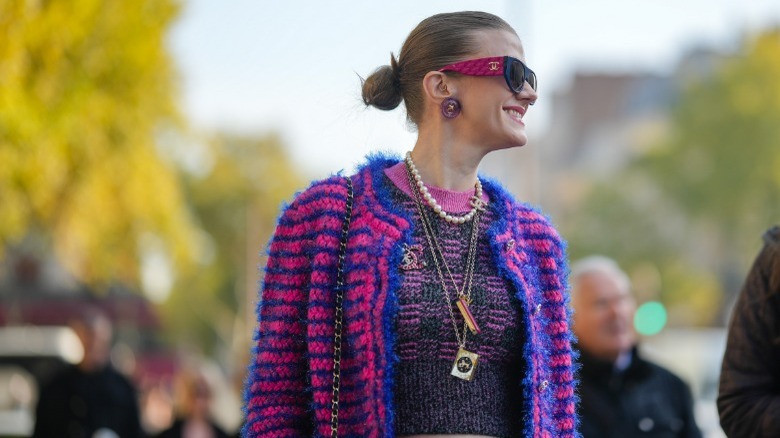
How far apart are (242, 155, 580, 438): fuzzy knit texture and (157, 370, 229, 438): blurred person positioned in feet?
20.2

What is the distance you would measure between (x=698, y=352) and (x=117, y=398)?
7.13 m

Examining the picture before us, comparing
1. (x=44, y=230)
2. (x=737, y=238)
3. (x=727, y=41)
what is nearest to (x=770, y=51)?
(x=727, y=41)

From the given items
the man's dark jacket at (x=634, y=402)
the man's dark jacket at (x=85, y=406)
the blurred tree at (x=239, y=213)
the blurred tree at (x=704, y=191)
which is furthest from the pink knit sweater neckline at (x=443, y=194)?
the blurred tree at (x=239, y=213)

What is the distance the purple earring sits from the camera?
11.1 feet

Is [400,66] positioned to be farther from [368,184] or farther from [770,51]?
[770,51]

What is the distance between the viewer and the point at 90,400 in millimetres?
9945

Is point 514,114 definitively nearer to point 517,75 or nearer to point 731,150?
point 517,75

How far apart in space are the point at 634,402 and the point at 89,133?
7.85 meters

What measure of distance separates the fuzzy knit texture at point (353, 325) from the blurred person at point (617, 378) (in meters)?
3.09

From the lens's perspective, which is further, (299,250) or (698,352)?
(698,352)

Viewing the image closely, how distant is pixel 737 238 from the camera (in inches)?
1834

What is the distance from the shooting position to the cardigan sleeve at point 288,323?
3.21 metres

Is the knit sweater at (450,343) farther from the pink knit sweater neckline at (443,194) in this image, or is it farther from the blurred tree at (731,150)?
the blurred tree at (731,150)

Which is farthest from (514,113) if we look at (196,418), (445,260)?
(196,418)
